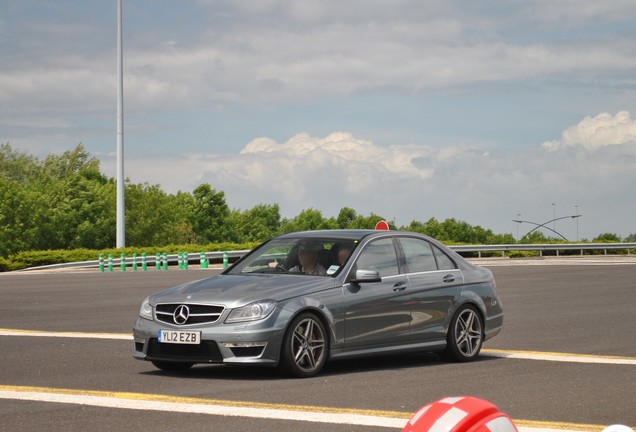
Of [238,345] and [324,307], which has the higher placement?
[324,307]

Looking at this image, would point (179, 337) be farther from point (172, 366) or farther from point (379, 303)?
point (379, 303)

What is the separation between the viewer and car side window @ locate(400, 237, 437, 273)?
39.9 ft

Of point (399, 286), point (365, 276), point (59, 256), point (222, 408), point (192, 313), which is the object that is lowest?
point (222, 408)

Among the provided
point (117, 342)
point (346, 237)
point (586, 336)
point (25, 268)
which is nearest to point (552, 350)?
point (586, 336)

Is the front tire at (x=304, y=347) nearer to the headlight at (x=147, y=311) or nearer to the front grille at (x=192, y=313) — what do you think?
the front grille at (x=192, y=313)

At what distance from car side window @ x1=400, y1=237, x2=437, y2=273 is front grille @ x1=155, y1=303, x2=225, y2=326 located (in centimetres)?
247

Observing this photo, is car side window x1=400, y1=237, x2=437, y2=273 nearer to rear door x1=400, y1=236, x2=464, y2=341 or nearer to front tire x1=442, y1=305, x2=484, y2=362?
rear door x1=400, y1=236, x2=464, y2=341

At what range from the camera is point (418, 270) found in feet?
40.0

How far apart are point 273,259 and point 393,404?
3338 mm

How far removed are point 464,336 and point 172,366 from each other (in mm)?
3121

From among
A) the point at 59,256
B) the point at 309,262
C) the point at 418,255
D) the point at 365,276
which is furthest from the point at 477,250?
the point at 365,276

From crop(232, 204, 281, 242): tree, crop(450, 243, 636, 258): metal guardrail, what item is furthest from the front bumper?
crop(232, 204, 281, 242): tree

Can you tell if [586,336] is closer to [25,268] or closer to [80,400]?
[80,400]

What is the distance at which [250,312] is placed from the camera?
1044cm
